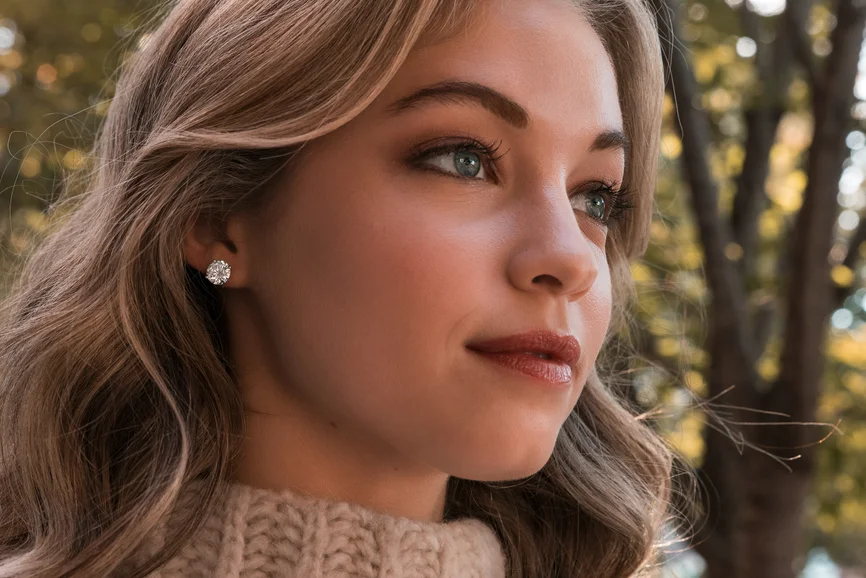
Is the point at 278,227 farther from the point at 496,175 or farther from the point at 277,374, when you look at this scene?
the point at 496,175

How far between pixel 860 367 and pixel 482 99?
4.32 meters

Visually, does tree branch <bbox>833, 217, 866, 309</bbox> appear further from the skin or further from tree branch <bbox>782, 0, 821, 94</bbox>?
the skin

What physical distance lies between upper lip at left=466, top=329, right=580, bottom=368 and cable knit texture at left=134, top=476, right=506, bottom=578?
38cm

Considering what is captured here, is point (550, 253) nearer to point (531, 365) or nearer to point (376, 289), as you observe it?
point (531, 365)

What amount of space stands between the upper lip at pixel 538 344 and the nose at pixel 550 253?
0.24 feet

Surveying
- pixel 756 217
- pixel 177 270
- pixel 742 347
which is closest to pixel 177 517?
pixel 177 270

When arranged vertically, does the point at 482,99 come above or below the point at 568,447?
above

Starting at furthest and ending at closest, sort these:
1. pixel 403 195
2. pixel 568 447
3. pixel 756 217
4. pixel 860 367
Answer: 1. pixel 860 367
2. pixel 756 217
3. pixel 568 447
4. pixel 403 195

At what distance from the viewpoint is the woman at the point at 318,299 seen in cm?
164

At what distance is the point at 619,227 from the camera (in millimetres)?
2273

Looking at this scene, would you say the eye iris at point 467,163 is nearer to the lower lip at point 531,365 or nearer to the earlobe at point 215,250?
the lower lip at point 531,365

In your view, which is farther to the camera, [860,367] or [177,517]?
[860,367]

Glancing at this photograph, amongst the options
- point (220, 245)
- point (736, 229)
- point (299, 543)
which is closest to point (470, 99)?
point (220, 245)

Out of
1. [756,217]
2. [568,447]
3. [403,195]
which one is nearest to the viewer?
[403,195]
